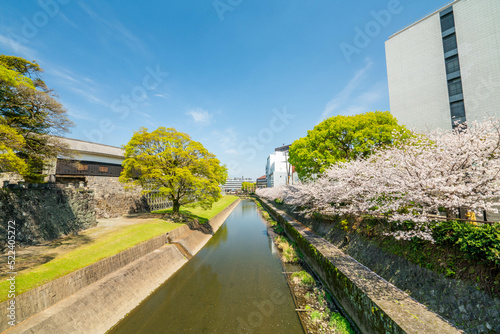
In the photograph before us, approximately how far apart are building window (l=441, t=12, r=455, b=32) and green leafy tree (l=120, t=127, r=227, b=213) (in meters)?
35.6

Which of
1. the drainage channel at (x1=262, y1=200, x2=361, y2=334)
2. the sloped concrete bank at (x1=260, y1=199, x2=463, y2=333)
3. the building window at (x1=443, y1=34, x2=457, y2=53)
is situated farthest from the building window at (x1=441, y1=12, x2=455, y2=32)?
the drainage channel at (x1=262, y1=200, x2=361, y2=334)

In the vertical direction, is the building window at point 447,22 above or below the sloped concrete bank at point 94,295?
above

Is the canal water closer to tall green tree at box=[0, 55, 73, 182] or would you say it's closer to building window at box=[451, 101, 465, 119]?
tall green tree at box=[0, 55, 73, 182]

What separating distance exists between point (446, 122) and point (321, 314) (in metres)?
30.1

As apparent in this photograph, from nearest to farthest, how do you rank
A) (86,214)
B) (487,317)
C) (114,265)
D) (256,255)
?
1. (487,317)
2. (114,265)
3. (86,214)
4. (256,255)

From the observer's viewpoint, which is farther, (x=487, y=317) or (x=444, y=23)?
(x=444, y=23)

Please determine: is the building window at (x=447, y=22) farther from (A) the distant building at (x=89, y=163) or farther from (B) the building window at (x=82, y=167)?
(B) the building window at (x=82, y=167)

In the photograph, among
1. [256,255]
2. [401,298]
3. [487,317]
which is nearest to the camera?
[487,317]

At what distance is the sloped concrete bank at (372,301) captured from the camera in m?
5.45

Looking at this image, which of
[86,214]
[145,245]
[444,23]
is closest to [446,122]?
[444,23]

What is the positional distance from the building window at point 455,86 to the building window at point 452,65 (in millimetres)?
1389

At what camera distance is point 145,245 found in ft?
42.3

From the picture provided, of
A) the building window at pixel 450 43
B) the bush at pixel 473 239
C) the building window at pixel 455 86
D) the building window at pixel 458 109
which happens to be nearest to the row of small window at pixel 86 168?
the bush at pixel 473 239

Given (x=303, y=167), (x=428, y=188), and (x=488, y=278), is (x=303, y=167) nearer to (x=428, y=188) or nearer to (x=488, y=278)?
(x=428, y=188)
